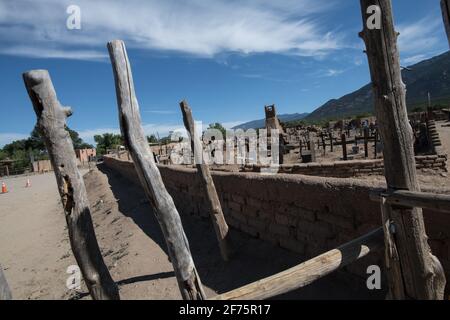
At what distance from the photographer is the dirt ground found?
178 inches

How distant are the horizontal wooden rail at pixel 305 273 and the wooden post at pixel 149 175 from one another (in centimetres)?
41

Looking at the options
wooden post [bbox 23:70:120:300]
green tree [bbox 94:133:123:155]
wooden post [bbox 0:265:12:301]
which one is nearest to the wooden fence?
wooden post [bbox 23:70:120:300]

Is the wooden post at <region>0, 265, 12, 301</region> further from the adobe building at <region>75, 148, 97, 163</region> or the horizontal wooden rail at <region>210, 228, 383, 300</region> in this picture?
the adobe building at <region>75, 148, 97, 163</region>

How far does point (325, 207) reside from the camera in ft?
12.8

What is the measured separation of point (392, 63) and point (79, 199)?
8.87 feet

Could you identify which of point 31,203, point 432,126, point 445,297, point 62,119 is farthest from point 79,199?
point 31,203

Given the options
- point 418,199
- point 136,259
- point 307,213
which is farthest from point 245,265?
point 418,199

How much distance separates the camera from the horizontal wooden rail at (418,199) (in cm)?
231

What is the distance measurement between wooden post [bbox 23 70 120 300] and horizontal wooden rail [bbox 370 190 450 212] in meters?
2.41

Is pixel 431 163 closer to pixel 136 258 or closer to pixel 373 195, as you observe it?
pixel 373 195

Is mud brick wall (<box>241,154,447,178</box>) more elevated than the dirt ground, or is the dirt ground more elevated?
mud brick wall (<box>241,154,447,178</box>)

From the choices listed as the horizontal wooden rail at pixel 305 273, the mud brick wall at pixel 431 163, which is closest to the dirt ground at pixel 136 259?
the horizontal wooden rail at pixel 305 273

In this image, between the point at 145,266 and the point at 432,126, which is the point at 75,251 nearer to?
the point at 145,266

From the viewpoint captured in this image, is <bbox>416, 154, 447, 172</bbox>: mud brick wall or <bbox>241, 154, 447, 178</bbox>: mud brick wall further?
<bbox>416, 154, 447, 172</bbox>: mud brick wall
